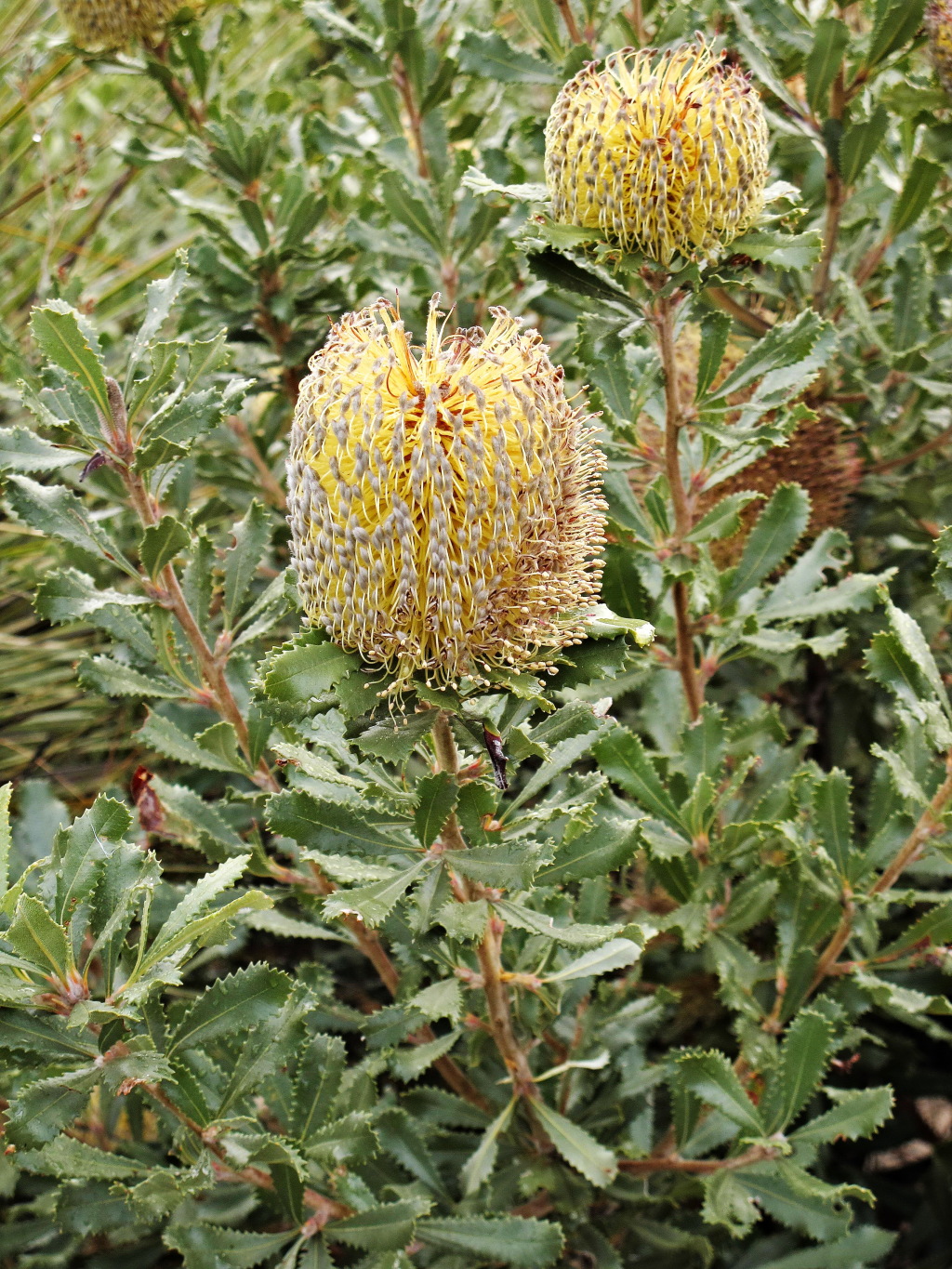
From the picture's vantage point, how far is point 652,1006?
1794 millimetres

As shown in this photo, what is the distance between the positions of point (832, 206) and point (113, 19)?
1488mm

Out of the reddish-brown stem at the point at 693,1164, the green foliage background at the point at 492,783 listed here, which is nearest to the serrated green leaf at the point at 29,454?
the green foliage background at the point at 492,783

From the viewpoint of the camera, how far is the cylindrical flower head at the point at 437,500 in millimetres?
970

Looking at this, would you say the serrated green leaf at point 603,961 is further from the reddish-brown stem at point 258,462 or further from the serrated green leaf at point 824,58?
the serrated green leaf at point 824,58

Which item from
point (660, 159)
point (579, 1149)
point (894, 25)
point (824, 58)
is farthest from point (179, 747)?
point (894, 25)

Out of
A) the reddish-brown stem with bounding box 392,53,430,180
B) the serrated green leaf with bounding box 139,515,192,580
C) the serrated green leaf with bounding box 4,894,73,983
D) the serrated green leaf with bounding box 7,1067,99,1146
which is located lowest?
the serrated green leaf with bounding box 7,1067,99,1146

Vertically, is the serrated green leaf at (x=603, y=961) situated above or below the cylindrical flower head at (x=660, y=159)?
below

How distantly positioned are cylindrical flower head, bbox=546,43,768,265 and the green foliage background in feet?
0.15

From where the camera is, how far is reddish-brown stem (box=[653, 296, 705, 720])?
147cm

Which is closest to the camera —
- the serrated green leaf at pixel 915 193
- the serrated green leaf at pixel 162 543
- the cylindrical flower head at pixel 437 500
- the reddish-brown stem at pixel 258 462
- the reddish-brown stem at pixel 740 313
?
the cylindrical flower head at pixel 437 500

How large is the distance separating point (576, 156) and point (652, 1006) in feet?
4.17

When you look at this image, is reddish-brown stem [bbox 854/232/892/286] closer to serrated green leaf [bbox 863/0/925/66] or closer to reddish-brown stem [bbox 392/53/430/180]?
serrated green leaf [bbox 863/0/925/66]

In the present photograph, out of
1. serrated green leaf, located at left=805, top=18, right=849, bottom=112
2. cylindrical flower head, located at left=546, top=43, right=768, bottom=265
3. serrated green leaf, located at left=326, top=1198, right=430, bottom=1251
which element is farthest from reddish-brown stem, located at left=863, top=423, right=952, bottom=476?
serrated green leaf, located at left=326, top=1198, right=430, bottom=1251

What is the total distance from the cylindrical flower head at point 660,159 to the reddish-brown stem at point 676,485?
107mm
